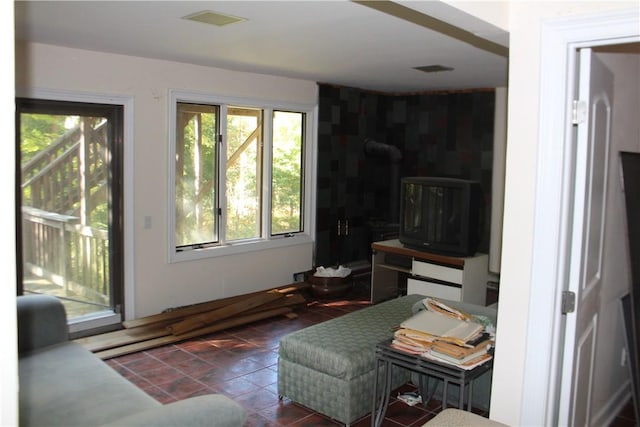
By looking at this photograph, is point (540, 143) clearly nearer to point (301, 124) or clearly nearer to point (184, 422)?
point (184, 422)

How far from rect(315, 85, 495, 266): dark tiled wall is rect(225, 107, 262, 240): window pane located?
78cm

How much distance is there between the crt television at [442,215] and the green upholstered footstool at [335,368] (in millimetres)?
1693

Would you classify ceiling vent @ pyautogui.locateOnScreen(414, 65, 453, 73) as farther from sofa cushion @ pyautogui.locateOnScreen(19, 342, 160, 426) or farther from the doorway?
sofa cushion @ pyautogui.locateOnScreen(19, 342, 160, 426)

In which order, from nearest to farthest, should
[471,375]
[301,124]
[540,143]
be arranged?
[540,143], [471,375], [301,124]

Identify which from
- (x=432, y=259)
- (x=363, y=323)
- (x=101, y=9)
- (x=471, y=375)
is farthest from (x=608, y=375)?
(x=101, y=9)

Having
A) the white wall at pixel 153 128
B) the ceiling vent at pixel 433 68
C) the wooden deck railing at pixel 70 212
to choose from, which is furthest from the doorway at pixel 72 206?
the ceiling vent at pixel 433 68

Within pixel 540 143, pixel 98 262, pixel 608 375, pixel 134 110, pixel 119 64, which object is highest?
pixel 119 64

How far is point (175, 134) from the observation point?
5.02 meters

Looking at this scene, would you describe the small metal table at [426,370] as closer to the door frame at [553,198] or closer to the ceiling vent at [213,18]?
the door frame at [553,198]

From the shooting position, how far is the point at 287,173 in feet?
20.2

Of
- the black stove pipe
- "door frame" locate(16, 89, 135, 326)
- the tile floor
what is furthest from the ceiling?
the tile floor

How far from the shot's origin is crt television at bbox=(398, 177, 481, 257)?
505 cm

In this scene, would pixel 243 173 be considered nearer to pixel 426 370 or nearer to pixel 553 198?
pixel 426 370

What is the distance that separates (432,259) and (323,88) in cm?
229
